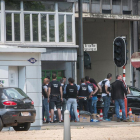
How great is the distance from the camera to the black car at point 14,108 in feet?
51.0

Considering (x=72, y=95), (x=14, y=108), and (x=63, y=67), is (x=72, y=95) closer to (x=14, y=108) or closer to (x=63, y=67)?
(x=14, y=108)

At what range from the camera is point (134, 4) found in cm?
3856

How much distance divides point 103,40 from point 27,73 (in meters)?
21.4

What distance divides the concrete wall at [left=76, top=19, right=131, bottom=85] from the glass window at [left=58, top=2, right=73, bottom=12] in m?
8.86

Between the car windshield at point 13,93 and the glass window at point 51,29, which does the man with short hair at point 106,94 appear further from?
the glass window at point 51,29

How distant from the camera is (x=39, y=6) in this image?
29312 millimetres

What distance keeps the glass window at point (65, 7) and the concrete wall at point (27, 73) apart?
11486mm

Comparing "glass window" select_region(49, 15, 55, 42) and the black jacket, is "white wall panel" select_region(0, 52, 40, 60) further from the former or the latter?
"glass window" select_region(49, 15, 55, 42)

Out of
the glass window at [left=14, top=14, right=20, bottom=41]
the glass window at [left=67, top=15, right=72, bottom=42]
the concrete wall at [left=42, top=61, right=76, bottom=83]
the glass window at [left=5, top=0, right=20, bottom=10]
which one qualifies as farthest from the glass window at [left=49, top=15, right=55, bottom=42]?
the concrete wall at [left=42, top=61, right=76, bottom=83]

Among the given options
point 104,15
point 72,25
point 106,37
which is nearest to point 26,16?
point 72,25

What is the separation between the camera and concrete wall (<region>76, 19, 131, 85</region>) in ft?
128

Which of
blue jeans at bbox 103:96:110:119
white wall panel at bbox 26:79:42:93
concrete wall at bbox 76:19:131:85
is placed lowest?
blue jeans at bbox 103:96:110:119

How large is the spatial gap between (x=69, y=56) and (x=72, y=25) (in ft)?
5.51

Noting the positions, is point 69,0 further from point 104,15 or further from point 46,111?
point 46,111
